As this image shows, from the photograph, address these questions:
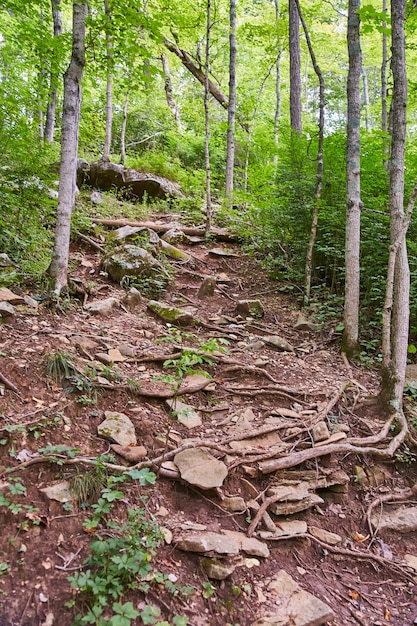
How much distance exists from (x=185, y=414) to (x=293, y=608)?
1808 mm

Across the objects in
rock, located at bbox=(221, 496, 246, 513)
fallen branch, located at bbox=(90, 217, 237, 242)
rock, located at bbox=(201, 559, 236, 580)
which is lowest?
rock, located at bbox=(201, 559, 236, 580)

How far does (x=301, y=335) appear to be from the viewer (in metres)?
6.65

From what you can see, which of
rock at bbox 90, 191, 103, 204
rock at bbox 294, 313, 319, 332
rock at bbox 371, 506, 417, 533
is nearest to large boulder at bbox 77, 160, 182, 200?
rock at bbox 90, 191, 103, 204

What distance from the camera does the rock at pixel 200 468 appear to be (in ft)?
10.5

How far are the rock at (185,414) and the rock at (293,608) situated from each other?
1535 mm

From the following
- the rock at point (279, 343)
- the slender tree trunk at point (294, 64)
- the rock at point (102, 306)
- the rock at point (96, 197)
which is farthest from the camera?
the slender tree trunk at point (294, 64)

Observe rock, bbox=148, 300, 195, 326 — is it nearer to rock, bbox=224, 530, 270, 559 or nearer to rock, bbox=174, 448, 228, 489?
rock, bbox=174, 448, 228, 489

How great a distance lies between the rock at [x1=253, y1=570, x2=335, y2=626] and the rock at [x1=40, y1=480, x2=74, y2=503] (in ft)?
4.66

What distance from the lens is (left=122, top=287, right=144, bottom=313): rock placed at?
611cm

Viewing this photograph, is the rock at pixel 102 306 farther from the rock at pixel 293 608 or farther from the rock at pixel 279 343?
the rock at pixel 293 608

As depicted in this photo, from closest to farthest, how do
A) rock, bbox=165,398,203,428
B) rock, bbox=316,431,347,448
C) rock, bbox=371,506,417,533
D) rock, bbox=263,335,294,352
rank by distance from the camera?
rock, bbox=371,506,417,533 → rock, bbox=165,398,203,428 → rock, bbox=316,431,347,448 → rock, bbox=263,335,294,352

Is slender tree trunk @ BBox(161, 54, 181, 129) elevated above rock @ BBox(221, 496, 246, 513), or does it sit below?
above

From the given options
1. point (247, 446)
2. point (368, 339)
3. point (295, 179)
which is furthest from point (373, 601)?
point (295, 179)

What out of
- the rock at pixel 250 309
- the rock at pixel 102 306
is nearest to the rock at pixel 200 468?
the rock at pixel 102 306
